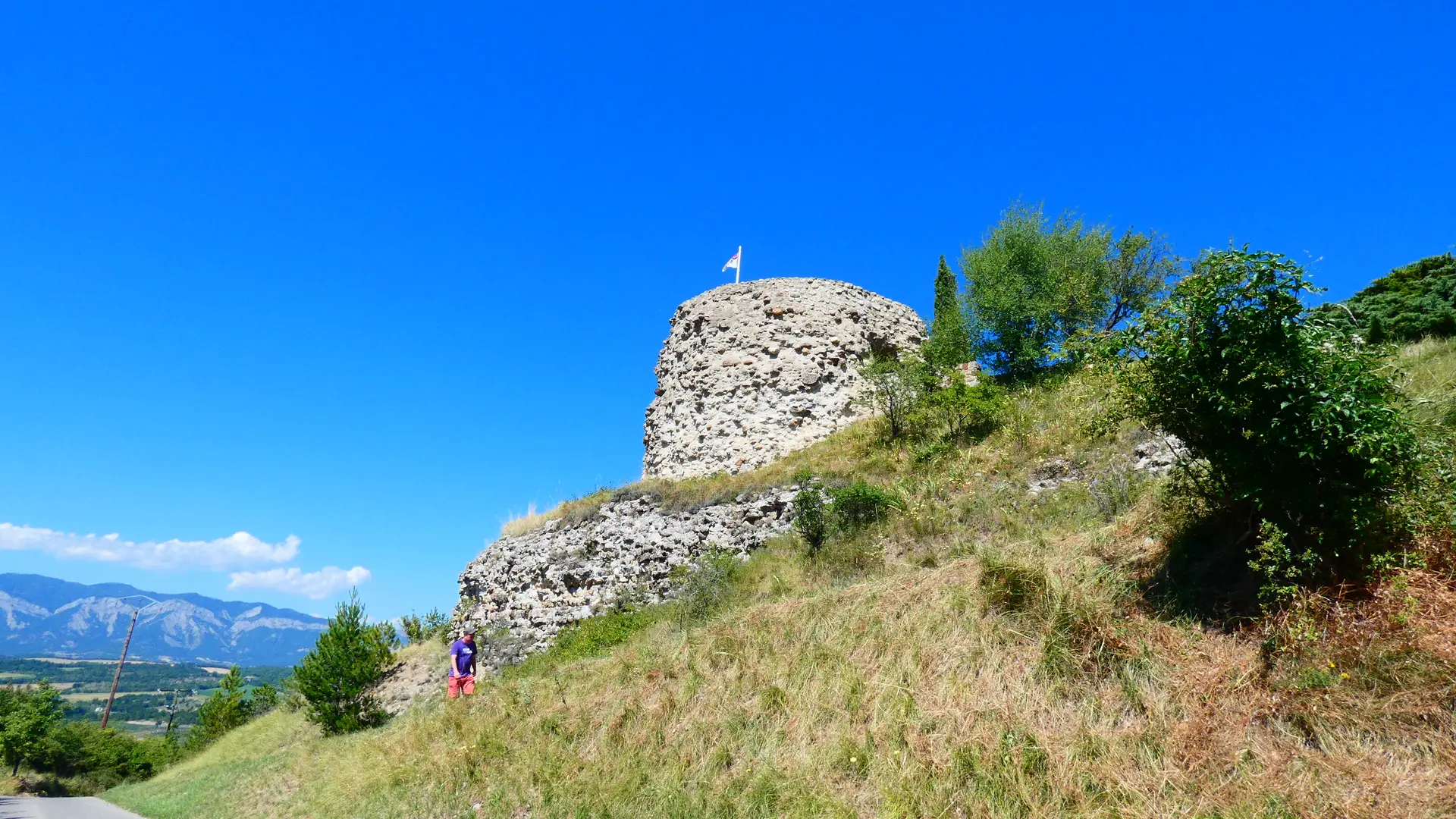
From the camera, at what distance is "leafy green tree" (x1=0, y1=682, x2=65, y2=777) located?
3281 cm

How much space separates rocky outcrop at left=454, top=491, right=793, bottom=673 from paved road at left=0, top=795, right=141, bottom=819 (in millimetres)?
7653

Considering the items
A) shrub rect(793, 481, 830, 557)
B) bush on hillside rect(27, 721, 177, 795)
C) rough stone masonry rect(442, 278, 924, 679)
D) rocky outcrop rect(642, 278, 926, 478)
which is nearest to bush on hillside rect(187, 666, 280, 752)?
bush on hillside rect(27, 721, 177, 795)

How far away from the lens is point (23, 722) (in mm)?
33250

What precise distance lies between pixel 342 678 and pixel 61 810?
34.3 ft

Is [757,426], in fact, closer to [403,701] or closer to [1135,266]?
[403,701]

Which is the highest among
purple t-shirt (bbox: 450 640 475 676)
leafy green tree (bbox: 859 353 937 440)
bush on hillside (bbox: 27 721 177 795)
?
leafy green tree (bbox: 859 353 937 440)

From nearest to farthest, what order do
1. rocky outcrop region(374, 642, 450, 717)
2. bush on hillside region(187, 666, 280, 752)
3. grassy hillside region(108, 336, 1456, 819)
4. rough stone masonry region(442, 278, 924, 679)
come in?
grassy hillside region(108, 336, 1456, 819), rough stone masonry region(442, 278, 924, 679), rocky outcrop region(374, 642, 450, 717), bush on hillside region(187, 666, 280, 752)

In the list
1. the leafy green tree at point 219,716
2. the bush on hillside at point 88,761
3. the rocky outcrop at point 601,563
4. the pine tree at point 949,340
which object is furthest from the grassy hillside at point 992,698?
the bush on hillside at point 88,761

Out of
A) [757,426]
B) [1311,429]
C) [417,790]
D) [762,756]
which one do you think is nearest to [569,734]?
[417,790]

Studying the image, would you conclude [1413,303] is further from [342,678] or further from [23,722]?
[23,722]

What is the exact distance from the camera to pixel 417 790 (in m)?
8.91

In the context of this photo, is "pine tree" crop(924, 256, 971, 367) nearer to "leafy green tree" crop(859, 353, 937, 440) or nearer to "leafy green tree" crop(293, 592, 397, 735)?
"leafy green tree" crop(859, 353, 937, 440)

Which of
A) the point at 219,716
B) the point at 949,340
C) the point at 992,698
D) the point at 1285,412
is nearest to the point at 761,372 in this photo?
the point at 949,340

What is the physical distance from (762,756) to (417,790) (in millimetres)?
4804
